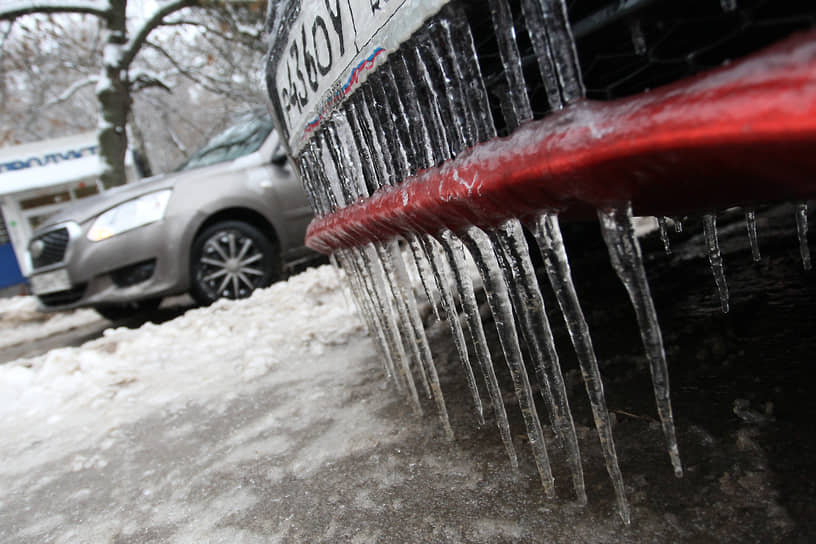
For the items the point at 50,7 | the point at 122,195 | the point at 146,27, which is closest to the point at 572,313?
the point at 122,195

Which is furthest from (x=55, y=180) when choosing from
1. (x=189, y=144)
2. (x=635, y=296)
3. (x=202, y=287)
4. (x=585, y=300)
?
(x=635, y=296)

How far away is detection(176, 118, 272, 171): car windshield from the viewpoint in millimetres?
4844

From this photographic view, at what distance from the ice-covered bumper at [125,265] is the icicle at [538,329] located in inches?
151

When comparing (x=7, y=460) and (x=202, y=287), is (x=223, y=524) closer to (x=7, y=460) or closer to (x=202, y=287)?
(x=7, y=460)

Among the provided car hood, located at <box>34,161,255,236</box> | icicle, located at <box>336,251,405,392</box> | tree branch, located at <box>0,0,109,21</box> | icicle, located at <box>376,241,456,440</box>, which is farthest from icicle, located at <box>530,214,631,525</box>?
tree branch, located at <box>0,0,109,21</box>

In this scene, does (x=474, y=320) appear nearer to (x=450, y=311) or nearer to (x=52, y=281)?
(x=450, y=311)

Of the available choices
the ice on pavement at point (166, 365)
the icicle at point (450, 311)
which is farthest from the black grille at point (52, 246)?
the icicle at point (450, 311)

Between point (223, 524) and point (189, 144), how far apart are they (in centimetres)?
2719

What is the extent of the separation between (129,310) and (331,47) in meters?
5.03

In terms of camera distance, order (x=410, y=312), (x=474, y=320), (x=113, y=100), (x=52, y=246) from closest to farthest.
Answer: (x=474, y=320), (x=410, y=312), (x=52, y=246), (x=113, y=100)

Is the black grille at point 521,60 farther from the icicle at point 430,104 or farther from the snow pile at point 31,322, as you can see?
the snow pile at point 31,322

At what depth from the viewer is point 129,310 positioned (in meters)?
5.46

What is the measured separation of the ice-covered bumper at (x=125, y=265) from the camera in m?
4.10

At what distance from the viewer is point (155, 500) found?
1.47m
